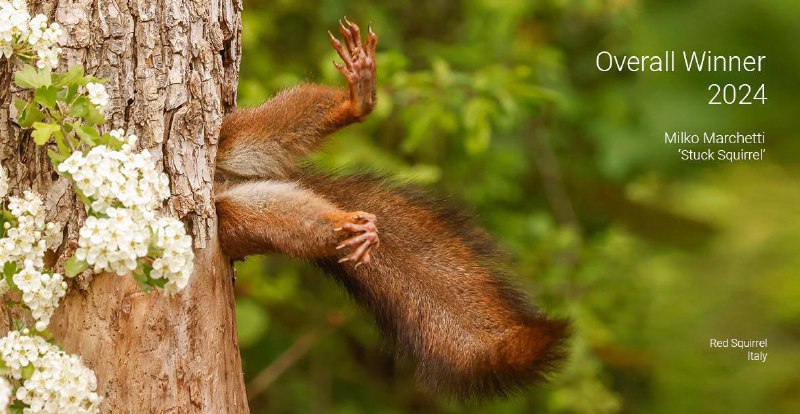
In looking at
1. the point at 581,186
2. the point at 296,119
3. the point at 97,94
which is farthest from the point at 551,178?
the point at 97,94

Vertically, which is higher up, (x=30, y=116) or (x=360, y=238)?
(x=30, y=116)

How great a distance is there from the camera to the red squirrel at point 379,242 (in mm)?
2895

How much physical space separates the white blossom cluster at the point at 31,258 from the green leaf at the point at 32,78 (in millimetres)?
280

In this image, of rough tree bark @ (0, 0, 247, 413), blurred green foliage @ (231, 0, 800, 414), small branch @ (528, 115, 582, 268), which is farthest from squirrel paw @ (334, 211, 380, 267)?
small branch @ (528, 115, 582, 268)

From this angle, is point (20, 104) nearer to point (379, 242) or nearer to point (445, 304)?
point (379, 242)

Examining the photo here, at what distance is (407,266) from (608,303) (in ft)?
9.73

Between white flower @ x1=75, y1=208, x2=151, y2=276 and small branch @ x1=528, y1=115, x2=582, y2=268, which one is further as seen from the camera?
small branch @ x1=528, y1=115, x2=582, y2=268

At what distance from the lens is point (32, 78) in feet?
7.91

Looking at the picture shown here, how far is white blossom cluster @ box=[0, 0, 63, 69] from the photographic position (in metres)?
2.40

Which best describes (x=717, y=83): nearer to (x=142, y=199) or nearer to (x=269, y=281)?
(x=269, y=281)

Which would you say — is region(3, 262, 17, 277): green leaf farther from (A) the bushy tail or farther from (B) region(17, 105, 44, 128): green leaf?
(A) the bushy tail

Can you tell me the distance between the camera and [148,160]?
233cm

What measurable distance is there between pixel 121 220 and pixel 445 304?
1.14 m

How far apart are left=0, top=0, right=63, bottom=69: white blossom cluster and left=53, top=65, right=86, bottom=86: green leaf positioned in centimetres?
5
